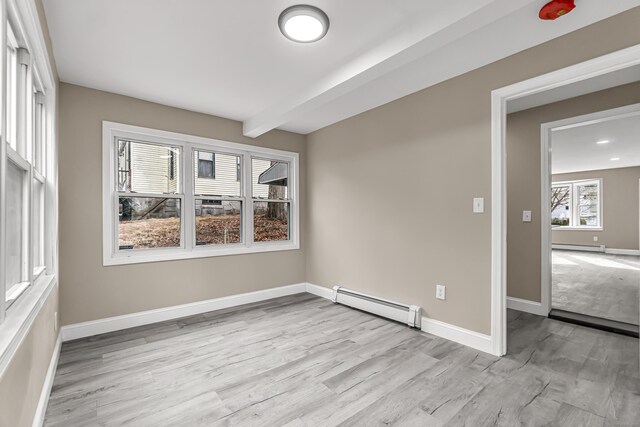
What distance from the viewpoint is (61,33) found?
2.16 m

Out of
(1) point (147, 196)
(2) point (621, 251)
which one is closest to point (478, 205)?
(1) point (147, 196)

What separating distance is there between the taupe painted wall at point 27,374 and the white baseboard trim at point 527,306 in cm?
447

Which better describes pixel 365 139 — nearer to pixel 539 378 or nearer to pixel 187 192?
pixel 187 192

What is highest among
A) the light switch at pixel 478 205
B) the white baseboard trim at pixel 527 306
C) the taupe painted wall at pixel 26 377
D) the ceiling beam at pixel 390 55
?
the ceiling beam at pixel 390 55

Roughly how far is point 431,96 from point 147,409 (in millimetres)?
3515

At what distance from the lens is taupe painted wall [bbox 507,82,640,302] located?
11.8 feet

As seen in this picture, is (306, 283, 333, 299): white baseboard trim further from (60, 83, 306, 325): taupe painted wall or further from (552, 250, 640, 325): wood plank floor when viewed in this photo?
(552, 250, 640, 325): wood plank floor

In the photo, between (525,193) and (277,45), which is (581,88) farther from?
(277,45)

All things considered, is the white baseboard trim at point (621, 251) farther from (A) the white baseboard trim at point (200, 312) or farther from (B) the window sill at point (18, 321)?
(B) the window sill at point (18, 321)

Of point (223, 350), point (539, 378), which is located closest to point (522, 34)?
point (539, 378)

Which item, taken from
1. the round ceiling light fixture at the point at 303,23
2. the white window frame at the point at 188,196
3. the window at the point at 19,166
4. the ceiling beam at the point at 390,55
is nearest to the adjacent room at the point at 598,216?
the ceiling beam at the point at 390,55

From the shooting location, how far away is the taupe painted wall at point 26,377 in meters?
1.13

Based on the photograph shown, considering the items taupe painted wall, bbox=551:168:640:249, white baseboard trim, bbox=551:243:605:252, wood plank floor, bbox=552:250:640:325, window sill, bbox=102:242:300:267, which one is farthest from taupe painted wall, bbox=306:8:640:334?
white baseboard trim, bbox=551:243:605:252

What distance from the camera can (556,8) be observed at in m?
1.81
